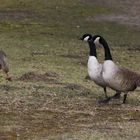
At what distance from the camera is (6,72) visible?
1373 cm

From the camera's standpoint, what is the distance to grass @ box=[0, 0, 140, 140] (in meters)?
10.1

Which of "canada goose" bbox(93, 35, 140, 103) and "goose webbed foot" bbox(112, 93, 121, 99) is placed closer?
"canada goose" bbox(93, 35, 140, 103)

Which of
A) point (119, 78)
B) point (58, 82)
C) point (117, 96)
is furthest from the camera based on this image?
point (58, 82)

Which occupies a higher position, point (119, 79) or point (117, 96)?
point (119, 79)

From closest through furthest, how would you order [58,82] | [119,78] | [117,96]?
1. [119,78]
2. [117,96]
3. [58,82]

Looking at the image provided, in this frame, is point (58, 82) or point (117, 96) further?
point (58, 82)

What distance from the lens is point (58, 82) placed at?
1455cm

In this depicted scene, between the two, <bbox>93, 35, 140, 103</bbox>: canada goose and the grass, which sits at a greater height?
<bbox>93, 35, 140, 103</bbox>: canada goose

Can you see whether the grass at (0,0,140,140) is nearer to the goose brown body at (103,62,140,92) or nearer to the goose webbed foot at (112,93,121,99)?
the goose webbed foot at (112,93,121,99)

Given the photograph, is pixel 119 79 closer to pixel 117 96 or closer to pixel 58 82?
pixel 117 96

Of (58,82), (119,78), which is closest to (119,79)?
(119,78)

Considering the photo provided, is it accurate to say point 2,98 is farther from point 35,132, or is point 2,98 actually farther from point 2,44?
point 2,44

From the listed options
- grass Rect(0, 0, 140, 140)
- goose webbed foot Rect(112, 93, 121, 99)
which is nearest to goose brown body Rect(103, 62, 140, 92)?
grass Rect(0, 0, 140, 140)

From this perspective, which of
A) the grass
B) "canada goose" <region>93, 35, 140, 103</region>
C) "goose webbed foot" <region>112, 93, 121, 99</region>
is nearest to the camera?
the grass
